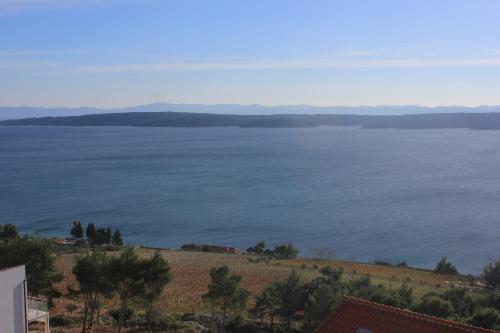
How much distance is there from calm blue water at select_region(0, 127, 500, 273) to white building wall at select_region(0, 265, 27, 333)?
101ft

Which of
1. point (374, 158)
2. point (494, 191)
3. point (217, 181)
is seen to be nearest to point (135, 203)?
point (217, 181)

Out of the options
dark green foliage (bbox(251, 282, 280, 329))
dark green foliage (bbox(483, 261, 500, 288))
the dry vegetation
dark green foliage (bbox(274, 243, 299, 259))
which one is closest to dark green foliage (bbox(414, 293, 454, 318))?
dark green foliage (bbox(251, 282, 280, 329))

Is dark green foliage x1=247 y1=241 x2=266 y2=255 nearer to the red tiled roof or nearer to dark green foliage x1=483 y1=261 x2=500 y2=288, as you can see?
dark green foliage x1=483 y1=261 x2=500 y2=288

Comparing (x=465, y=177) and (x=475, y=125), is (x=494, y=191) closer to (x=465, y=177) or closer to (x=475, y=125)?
(x=465, y=177)

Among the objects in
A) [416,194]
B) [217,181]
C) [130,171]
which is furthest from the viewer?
[130,171]

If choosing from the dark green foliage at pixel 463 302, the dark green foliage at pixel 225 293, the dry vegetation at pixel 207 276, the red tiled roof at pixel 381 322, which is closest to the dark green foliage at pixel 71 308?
the dry vegetation at pixel 207 276

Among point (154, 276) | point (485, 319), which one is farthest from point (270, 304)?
point (485, 319)

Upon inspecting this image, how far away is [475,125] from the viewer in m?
192

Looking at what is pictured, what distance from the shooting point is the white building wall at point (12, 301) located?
27.7 feet

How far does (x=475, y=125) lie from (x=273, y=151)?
109 metres

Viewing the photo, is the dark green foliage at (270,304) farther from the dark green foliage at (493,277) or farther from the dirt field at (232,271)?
the dark green foliage at (493,277)

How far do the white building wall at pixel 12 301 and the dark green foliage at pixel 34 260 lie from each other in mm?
3535

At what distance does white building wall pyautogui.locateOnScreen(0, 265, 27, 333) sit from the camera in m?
8.45

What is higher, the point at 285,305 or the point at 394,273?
the point at 285,305
